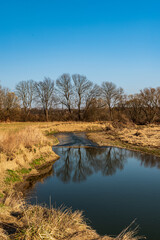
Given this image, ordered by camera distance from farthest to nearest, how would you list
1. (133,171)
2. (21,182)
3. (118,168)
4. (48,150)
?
(48,150) → (118,168) → (133,171) → (21,182)

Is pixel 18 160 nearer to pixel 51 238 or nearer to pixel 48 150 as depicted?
pixel 48 150

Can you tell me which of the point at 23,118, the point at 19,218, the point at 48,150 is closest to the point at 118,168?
the point at 48,150

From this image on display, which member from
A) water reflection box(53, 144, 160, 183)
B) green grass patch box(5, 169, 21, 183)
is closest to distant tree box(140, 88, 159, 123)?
water reflection box(53, 144, 160, 183)

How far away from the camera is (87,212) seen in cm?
653

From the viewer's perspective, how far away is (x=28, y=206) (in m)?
6.05

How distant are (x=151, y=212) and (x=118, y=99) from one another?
43.5m

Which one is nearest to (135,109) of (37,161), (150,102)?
(150,102)

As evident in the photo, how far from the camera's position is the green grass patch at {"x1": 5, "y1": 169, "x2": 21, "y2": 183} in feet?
28.2

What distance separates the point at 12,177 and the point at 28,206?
3.26 m

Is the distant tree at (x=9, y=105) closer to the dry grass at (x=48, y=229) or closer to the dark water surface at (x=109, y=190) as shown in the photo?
the dark water surface at (x=109, y=190)

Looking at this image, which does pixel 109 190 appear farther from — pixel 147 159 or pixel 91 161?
pixel 147 159

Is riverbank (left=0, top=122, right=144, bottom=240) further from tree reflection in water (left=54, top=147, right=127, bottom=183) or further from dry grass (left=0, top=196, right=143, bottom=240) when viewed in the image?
tree reflection in water (left=54, top=147, right=127, bottom=183)

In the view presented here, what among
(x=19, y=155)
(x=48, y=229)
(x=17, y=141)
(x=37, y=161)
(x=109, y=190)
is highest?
(x=17, y=141)

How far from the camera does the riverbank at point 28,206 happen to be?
4.15m
